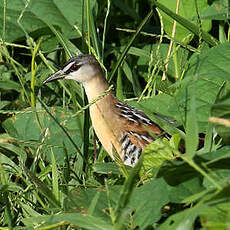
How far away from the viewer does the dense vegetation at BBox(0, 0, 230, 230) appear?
7.43 ft

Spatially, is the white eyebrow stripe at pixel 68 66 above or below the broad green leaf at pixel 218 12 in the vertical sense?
below

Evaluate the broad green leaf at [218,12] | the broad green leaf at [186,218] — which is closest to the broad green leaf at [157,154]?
the broad green leaf at [186,218]

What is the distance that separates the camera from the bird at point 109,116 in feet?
12.2

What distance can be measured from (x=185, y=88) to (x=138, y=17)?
236cm

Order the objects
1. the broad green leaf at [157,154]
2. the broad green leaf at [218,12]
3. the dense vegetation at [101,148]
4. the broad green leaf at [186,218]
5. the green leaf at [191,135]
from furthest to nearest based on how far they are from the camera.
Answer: the broad green leaf at [218,12]
the broad green leaf at [157,154]
the green leaf at [191,135]
the dense vegetation at [101,148]
the broad green leaf at [186,218]

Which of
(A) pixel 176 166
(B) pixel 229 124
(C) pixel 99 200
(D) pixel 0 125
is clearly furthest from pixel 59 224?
(D) pixel 0 125

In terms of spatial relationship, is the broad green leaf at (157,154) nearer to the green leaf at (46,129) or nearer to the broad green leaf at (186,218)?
the broad green leaf at (186,218)

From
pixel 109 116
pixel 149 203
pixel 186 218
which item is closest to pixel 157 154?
pixel 149 203

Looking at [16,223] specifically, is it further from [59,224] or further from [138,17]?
[138,17]

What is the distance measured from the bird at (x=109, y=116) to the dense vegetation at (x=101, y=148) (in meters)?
0.08

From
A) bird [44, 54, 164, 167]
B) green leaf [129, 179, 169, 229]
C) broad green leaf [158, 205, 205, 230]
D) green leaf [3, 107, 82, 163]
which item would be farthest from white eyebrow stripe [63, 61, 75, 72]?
broad green leaf [158, 205, 205, 230]

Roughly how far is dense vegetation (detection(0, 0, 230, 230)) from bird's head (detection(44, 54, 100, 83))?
0.20ft

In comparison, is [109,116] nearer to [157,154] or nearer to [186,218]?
[157,154]

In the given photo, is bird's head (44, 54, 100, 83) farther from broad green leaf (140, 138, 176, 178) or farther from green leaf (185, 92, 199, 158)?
green leaf (185, 92, 199, 158)
